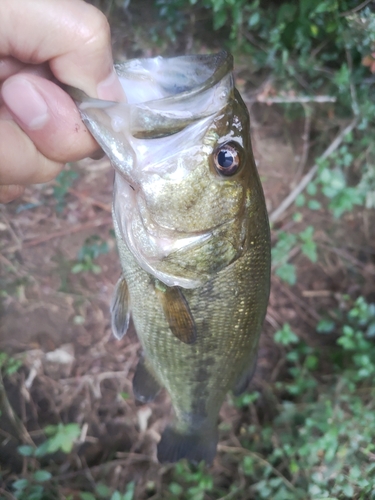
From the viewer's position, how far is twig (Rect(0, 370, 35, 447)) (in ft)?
8.20

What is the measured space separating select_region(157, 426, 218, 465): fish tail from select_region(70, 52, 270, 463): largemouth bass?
0.33 metres

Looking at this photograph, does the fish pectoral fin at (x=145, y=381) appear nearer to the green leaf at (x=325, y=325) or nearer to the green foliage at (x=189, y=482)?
the green foliage at (x=189, y=482)

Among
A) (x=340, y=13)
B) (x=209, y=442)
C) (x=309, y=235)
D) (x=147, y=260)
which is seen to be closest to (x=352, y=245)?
(x=309, y=235)

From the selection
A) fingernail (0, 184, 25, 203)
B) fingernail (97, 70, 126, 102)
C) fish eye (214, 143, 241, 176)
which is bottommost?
fingernail (0, 184, 25, 203)

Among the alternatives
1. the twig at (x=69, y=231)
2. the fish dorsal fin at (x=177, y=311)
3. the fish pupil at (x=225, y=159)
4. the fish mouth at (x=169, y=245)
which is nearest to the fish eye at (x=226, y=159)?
the fish pupil at (x=225, y=159)

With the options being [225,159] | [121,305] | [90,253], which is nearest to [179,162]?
[225,159]

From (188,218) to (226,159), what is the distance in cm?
20

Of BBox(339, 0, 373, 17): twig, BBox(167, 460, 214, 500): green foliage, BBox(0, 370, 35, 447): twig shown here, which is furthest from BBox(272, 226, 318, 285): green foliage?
BBox(0, 370, 35, 447): twig

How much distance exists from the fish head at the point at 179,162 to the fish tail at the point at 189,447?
986mm

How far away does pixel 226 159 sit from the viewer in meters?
1.06

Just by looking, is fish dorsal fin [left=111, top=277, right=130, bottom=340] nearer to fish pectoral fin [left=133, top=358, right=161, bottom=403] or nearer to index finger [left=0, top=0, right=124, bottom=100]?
fish pectoral fin [left=133, top=358, right=161, bottom=403]

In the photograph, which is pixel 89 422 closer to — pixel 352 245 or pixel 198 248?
pixel 198 248

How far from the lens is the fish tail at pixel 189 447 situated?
1832mm

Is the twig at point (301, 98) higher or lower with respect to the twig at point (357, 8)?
lower
